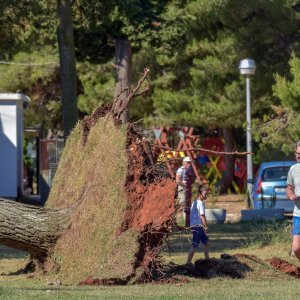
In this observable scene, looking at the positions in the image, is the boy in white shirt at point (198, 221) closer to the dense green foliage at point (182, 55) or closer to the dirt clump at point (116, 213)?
the dirt clump at point (116, 213)

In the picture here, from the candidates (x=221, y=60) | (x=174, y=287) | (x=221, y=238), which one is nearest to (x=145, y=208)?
(x=174, y=287)

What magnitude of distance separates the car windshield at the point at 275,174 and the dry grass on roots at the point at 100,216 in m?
13.7

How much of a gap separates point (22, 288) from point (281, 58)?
22.8 meters

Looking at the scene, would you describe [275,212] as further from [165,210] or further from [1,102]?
[165,210]

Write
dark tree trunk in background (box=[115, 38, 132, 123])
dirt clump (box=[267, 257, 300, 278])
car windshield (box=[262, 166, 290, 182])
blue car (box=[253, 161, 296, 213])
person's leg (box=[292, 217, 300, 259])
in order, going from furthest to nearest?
dark tree trunk in background (box=[115, 38, 132, 123]), car windshield (box=[262, 166, 290, 182]), blue car (box=[253, 161, 296, 213]), dirt clump (box=[267, 257, 300, 278]), person's leg (box=[292, 217, 300, 259])

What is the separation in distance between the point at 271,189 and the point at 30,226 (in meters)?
14.5

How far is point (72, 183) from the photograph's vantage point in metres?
14.5

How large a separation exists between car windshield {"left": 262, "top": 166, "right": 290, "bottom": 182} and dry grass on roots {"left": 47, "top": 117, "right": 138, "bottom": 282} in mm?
13736

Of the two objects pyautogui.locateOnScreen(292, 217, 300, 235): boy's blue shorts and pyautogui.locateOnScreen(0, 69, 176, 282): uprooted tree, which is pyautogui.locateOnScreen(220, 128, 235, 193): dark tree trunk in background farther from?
pyautogui.locateOnScreen(292, 217, 300, 235): boy's blue shorts

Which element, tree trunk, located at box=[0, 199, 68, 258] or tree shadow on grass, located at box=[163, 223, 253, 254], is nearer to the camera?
tree trunk, located at box=[0, 199, 68, 258]

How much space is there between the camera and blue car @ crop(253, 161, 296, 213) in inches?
1056

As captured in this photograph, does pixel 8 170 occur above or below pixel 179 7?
below

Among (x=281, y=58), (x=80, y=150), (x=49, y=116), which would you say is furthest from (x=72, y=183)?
(x=49, y=116)

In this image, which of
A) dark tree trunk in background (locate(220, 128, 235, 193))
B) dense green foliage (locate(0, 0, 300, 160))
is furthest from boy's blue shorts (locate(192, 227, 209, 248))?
dark tree trunk in background (locate(220, 128, 235, 193))
